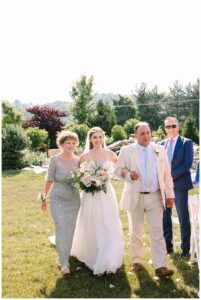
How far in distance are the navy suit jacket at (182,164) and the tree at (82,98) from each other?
2768 centimetres

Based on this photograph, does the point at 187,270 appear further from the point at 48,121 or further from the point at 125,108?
the point at 125,108

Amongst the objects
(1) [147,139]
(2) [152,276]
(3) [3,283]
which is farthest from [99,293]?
(1) [147,139]

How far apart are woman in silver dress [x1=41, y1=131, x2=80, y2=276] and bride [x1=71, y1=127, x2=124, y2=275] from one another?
0.69 ft

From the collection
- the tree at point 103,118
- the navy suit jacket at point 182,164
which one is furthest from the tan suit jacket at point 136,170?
the tree at point 103,118

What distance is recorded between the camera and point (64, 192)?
680 cm

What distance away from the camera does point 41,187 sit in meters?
15.1

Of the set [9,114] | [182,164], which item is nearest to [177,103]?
[9,114]

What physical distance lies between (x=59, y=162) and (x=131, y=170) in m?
1.15

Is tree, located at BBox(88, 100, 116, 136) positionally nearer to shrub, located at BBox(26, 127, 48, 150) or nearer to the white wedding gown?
shrub, located at BBox(26, 127, 48, 150)

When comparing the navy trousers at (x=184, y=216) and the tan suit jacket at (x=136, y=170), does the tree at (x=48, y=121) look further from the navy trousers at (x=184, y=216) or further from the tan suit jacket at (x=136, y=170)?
the tan suit jacket at (x=136, y=170)

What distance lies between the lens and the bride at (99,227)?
253 inches

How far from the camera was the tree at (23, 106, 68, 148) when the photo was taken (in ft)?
93.4

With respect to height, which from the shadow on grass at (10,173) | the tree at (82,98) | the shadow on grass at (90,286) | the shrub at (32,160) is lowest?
the shadow on grass at (10,173)

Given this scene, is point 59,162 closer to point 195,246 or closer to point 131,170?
point 131,170
